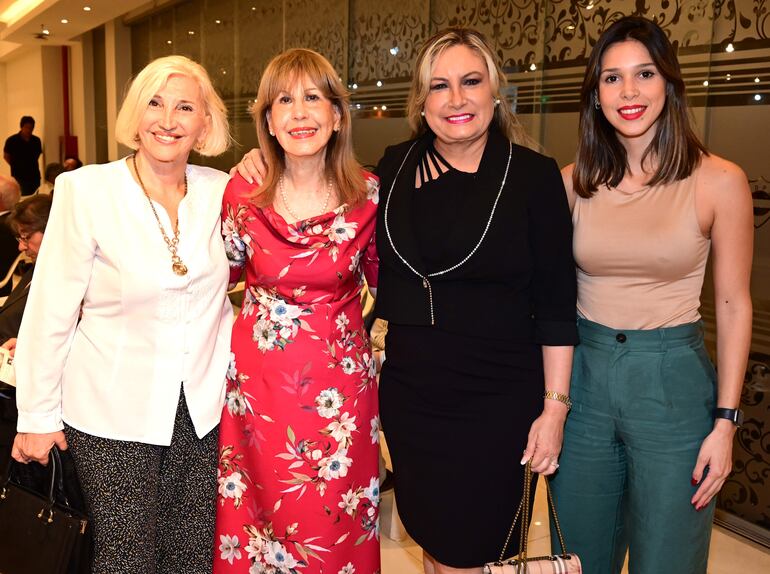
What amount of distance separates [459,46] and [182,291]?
3.26 ft

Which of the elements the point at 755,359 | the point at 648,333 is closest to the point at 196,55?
the point at 755,359

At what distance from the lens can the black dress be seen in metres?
1.90

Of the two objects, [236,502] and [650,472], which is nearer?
[650,472]

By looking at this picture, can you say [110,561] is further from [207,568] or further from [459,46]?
[459,46]

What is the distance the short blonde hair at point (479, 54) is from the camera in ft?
6.44

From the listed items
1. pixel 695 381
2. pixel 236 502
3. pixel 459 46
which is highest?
pixel 459 46

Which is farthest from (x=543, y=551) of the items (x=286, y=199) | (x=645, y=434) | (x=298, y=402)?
(x=286, y=199)

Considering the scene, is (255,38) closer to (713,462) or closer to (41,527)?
(41,527)

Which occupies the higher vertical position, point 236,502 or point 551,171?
point 551,171

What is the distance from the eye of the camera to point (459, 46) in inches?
77.0

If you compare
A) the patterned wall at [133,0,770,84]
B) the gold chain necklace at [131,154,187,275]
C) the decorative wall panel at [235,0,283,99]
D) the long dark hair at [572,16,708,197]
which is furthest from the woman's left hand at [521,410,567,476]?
the decorative wall panel at [235,0,283,99]

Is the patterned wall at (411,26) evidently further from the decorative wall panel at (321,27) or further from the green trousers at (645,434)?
the green trousers at (645,434)

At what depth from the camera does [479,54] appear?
1.96 m

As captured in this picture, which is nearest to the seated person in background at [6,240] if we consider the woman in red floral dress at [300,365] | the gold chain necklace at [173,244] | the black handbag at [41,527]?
the black handbag at [41,527]
